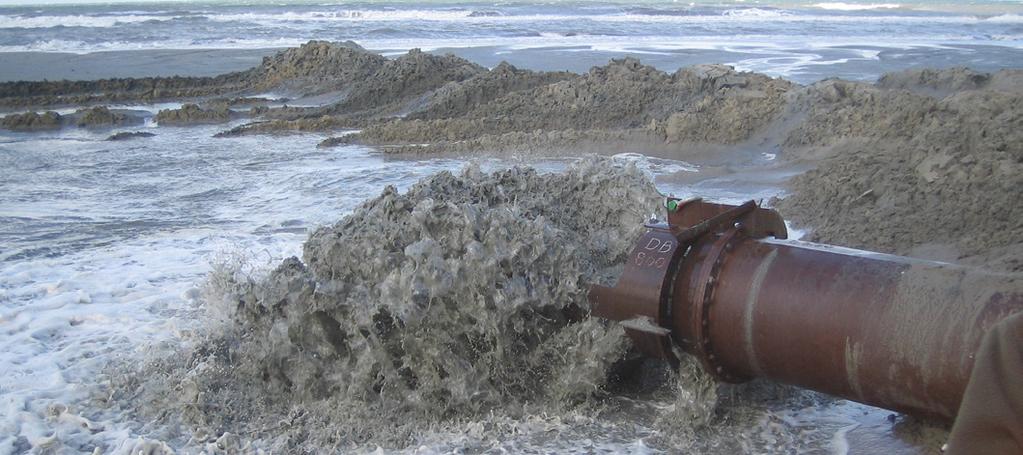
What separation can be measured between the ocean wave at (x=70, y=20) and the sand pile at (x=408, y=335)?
32760mm

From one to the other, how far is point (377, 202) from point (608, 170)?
47.4 inches

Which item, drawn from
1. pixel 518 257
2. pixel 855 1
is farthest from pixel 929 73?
pixel 855 1

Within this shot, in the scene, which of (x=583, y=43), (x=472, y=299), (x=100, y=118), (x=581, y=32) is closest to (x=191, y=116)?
(x=100, y=118)

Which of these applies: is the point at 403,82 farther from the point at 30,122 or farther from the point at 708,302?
the point at 708,302

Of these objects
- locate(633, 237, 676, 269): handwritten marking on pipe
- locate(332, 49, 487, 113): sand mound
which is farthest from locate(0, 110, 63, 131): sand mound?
locate(633, 237, 676, 269): handwritten marking on pipe

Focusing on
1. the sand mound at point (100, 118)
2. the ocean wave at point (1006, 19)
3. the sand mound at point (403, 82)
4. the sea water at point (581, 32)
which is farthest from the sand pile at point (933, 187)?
the ocean wave at point (1006, 19)

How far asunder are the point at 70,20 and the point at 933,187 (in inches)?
1455

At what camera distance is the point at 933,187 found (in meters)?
5.58

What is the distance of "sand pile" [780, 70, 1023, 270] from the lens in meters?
4.93

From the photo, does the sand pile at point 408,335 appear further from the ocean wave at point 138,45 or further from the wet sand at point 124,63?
the ocean wave at point 138,45

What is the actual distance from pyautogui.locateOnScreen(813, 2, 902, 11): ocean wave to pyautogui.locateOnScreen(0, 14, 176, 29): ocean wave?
3440 cm

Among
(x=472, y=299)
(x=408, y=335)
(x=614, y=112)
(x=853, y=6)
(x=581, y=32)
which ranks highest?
(x=853, y=6)

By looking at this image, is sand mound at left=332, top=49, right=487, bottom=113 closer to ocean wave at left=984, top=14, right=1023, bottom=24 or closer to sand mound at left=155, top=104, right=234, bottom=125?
sand mound at left=155, top=104, right=234, bottom=125

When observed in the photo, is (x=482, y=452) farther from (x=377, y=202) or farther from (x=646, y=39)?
(x=646, y=39)
